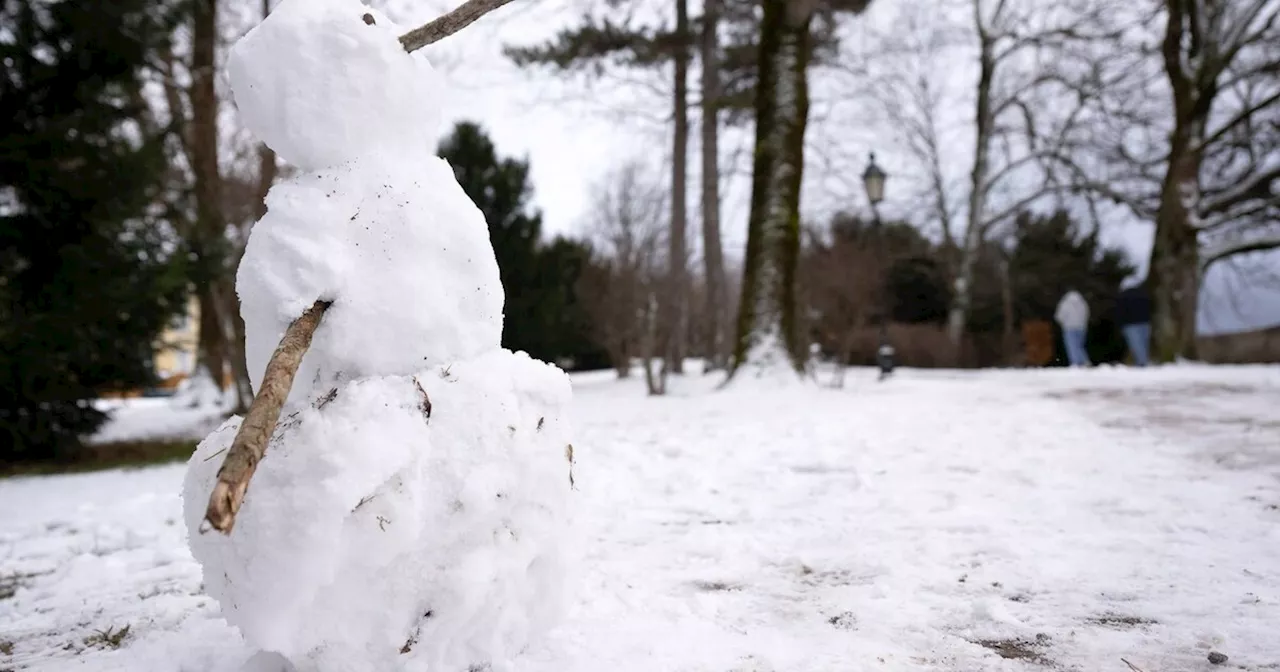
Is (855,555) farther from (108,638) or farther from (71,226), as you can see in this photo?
(71,226)

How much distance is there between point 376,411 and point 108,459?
730 cm

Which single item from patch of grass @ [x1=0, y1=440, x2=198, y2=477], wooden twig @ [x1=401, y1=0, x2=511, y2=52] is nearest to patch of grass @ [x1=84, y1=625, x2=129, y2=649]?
wooden twig @ [x1=401, y1=0, x2=511, y2=52]

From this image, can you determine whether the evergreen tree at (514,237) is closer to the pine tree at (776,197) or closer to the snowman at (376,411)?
the pine tree at (776,197)

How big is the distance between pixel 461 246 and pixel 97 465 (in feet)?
22.2

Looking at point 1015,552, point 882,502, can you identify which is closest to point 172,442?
point 882,502

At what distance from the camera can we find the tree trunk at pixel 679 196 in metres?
13.4

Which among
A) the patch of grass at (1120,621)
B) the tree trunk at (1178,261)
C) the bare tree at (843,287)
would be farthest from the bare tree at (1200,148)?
the patch of grass at (1120,621)

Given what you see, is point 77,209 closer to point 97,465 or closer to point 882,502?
point 97,465

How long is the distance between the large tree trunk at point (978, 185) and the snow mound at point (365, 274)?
747 inches

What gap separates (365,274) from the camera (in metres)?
1.84

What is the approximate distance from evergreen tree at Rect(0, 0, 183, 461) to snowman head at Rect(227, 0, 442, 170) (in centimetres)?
587

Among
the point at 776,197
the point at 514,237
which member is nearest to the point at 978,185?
the point at 514,237

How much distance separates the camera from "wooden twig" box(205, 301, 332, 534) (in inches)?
50.3

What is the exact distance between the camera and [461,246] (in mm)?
1981
